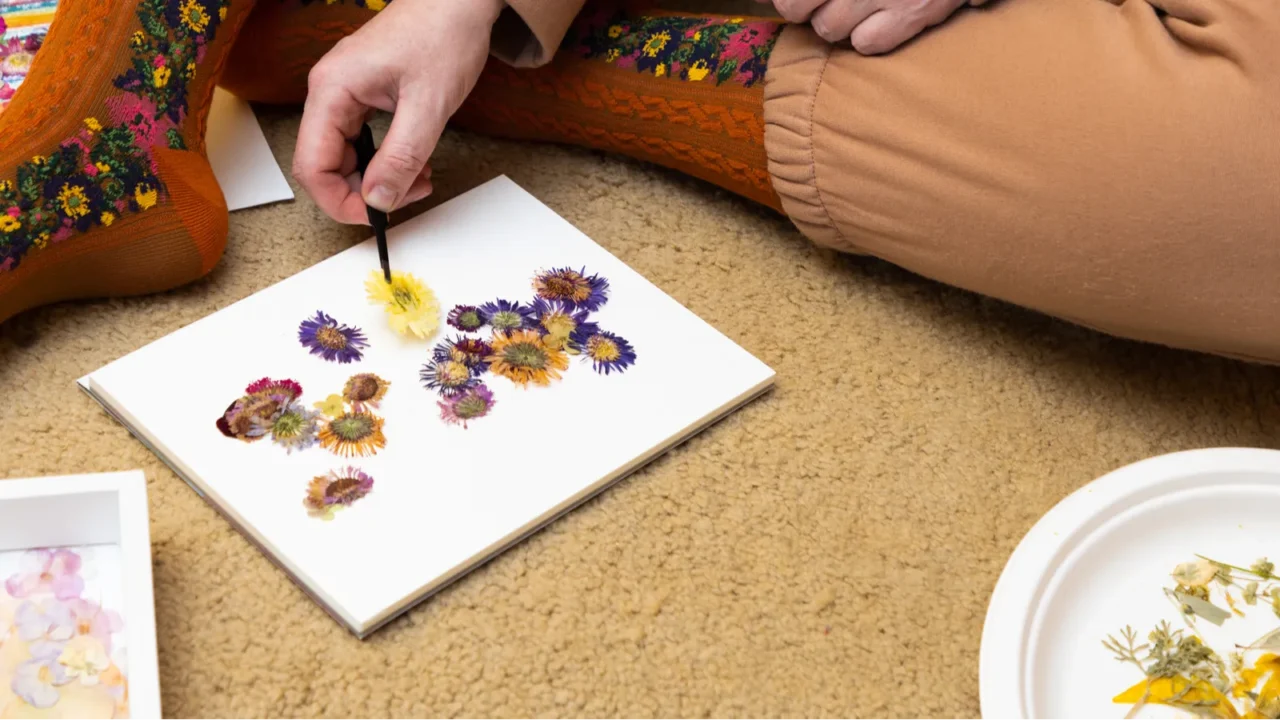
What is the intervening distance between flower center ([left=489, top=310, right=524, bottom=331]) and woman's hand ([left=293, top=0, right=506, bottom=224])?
0.11m

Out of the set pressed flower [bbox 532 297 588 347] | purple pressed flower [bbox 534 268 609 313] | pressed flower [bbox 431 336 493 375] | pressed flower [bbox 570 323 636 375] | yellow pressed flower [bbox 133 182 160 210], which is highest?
yellow pressed flower [bbox 133 182 160 210]

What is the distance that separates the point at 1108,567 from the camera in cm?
71

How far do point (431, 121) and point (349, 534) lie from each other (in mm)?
304

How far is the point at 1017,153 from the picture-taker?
0.75 metres

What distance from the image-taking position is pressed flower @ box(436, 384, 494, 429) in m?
0.76

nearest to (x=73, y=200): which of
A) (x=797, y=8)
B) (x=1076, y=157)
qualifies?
(x=797, y=8)

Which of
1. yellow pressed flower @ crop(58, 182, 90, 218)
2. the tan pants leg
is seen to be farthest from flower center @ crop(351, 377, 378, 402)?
the tan pants leg

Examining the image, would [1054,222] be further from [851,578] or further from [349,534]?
[349,534]

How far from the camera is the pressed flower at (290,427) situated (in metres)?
0.74

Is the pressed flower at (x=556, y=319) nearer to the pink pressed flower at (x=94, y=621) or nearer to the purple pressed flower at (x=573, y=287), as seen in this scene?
the purple pressed flower at (x=573, y=287)

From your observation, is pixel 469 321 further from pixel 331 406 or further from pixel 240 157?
pixel 240 157

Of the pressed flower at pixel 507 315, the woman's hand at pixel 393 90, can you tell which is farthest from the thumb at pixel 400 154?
the pressed flower at pixel 507 315

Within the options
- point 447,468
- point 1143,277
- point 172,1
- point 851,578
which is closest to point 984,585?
point 851,578

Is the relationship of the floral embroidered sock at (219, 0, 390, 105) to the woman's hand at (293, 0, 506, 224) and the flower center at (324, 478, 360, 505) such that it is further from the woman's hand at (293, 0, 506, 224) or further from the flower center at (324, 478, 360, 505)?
the flower center at (324, 478, 360, 505)
